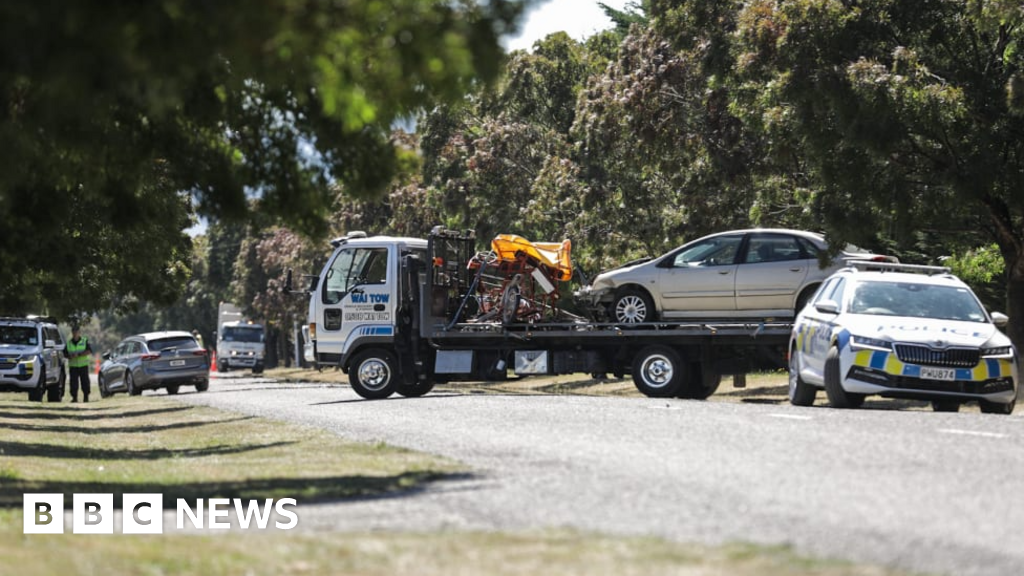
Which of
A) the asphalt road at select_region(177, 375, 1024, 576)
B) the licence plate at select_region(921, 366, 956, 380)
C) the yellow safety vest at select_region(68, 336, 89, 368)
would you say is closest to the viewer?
the asphalt road at select_region(177, 375, 1024, 576)

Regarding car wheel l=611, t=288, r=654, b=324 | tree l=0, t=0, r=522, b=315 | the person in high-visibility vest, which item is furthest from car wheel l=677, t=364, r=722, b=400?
the person in high-visibility vest

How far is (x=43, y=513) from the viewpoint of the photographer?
10258mm

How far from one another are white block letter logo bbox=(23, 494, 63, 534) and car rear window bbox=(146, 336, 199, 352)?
92.4 feet

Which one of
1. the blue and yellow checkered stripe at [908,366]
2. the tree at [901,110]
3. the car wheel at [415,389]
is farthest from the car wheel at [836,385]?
the car wheel at [415,389]

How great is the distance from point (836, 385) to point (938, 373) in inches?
46.1

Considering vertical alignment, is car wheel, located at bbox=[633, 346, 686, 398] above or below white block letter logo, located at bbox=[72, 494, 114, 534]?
above

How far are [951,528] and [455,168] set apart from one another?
38.6m

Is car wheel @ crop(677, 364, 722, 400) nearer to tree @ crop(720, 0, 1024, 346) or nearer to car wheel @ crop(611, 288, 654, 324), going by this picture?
car wheel @ crop(611, 288, 654, 324)

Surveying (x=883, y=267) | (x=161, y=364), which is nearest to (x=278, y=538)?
(x=883, y=267)

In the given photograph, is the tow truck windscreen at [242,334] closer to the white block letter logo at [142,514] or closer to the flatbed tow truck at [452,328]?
the flatbed tow truck at [452,328]

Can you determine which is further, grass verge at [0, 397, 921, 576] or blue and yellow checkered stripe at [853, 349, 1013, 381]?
blue and yellow checkered stripe at [853, 349, 1013, 381]

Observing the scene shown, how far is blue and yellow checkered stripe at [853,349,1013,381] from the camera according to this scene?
684 inches

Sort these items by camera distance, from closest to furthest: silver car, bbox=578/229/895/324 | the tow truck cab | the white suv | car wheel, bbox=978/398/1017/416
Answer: car wheel, bbox=978/398/1017/416 < silver car, bbox=578/229/895/324 < the tow truck cab < the white suv

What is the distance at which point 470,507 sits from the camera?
369 inches
